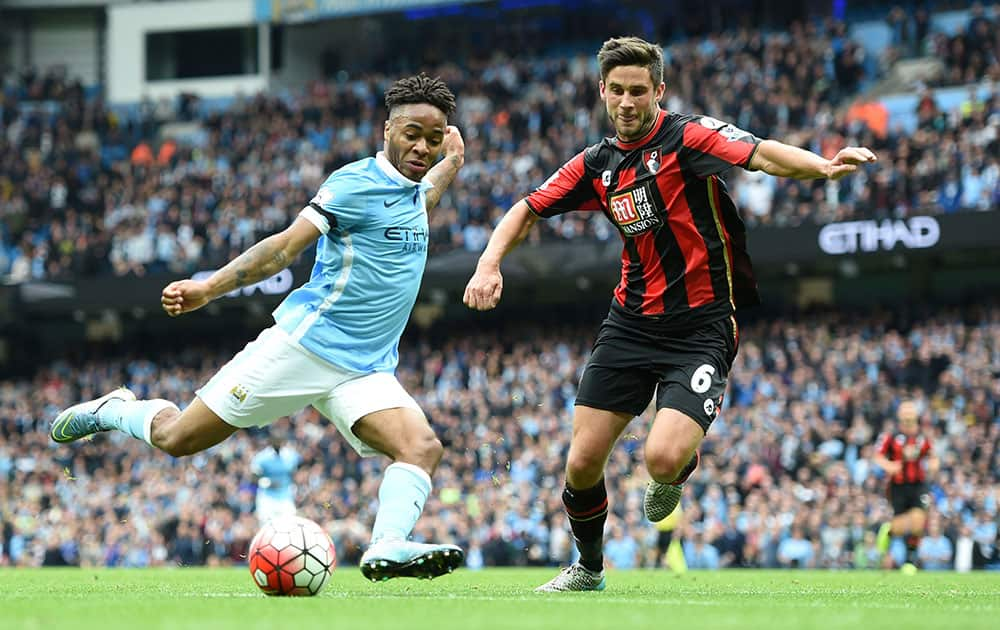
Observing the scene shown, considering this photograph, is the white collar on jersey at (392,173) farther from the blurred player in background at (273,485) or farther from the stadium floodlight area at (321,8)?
the stadium floodlight area at (321,8)

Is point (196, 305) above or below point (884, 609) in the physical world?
above

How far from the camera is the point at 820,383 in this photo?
2136 cm

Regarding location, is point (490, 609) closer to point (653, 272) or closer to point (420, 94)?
point (653, 272)

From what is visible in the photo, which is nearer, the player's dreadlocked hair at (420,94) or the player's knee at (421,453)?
the player's knee at (421,453)

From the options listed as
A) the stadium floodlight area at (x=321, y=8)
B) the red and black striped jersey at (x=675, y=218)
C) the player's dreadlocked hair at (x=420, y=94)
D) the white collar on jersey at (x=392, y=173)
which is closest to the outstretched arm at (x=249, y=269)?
the white collar on jersey at (x=392, y=173)

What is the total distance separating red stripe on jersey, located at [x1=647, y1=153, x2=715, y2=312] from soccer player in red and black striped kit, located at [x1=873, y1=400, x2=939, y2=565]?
830 centimetres

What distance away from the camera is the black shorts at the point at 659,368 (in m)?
7.69

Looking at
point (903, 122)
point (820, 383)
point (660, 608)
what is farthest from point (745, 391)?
point (660, 608)

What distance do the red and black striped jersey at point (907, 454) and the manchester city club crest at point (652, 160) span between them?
344 inches

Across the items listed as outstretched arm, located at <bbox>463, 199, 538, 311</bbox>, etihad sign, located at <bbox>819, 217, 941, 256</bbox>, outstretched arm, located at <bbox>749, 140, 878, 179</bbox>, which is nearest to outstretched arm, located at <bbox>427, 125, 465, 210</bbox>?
outstretched arm, located at <bbox>463, 199, 538, 311</bbox>

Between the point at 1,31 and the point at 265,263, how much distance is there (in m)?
35.6

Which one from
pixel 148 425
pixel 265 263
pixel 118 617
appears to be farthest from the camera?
pixel 148 425

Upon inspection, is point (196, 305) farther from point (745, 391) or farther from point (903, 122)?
point (903, 122)

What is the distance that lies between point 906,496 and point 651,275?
870 cm
